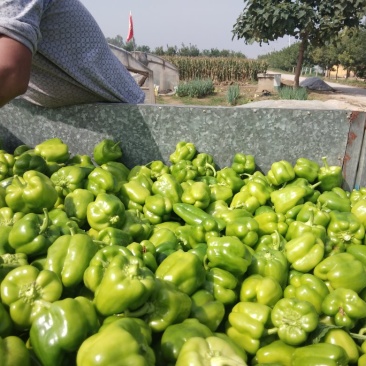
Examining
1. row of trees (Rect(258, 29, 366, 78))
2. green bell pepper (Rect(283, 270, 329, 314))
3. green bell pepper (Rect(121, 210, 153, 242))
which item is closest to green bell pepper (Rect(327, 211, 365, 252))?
green bell pepper (Rect(283, 270, 329, 314))

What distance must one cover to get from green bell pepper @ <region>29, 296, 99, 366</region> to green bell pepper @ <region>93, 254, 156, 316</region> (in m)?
0.11

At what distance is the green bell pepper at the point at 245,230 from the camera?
287 centimetres

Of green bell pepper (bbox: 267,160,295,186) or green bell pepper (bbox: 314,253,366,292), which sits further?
green bell pepper (bbox: 267,160,295,186)

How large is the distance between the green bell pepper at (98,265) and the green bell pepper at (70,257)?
0.15 ft

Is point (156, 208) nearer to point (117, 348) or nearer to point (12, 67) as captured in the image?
point (12, 67)

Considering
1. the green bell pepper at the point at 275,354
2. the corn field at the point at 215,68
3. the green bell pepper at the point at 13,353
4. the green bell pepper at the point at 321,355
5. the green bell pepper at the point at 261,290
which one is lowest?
the green bell pepper at the point at 275,354

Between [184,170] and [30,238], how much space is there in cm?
160

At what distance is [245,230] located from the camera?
113 inches

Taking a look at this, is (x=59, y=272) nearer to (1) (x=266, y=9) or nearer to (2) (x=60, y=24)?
(2) (x=60, y=24)

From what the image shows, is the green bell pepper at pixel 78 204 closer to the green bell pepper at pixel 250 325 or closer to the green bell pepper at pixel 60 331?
the green bell pepper at pixel 60 331

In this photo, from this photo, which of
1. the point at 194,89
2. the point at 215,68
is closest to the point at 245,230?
the point at 194,89

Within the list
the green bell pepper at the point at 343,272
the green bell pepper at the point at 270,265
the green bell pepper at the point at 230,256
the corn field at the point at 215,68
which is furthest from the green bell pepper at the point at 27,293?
the corn field at the point at 215,68

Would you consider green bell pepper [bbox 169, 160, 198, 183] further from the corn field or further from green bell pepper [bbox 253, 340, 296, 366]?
the corn field

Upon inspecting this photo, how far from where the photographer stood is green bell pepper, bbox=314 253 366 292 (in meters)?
2.48
